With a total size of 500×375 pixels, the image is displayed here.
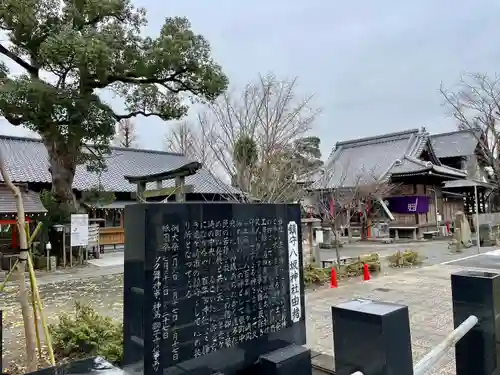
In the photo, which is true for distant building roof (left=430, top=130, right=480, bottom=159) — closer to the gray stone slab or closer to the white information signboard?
the gray stone slab

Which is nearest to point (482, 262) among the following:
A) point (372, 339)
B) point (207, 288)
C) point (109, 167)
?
point (372, 339)

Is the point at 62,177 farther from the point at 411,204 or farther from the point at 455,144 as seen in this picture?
the point at 455,144

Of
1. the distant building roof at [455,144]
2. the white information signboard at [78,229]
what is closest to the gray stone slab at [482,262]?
→ the white information signboard at [78,229]

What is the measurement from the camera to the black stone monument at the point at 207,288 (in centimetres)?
218

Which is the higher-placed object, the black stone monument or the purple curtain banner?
the purple curtain banner

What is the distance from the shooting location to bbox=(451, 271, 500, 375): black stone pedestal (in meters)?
2.82

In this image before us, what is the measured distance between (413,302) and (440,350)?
559 cm

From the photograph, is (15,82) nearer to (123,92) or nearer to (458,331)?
(123,92)

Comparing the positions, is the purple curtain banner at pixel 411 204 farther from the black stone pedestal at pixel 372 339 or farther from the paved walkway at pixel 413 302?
the black stone pedestal at pixel 372 339

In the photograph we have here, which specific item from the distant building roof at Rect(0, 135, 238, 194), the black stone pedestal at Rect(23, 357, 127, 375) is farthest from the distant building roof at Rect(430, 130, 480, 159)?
the black stone pedestal at Rect(23, 357, 127, 375)

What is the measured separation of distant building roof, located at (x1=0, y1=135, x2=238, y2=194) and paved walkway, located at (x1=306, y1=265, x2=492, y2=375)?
28.8 ft

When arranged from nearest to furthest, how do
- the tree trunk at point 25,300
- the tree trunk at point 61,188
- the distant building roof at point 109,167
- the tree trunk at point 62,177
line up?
the tree trunk at point 25,300 → the tree trunk at point 61,188 → the tree trunk at point 62,177 → the distant building roof at point 109,167

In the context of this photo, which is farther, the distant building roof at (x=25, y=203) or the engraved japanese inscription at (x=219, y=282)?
the distant building roof at (x=25, y=203)

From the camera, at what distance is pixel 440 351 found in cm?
231
